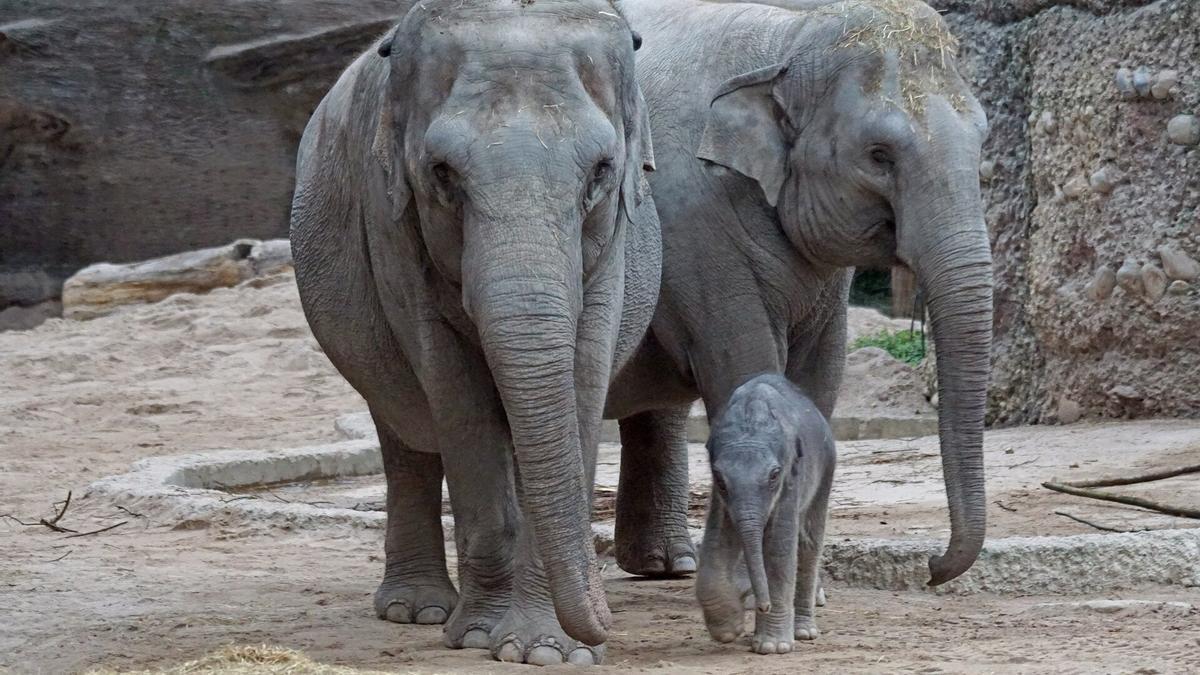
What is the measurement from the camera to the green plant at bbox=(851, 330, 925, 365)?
12797 millimetres

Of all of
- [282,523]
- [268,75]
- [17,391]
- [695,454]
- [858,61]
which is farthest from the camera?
[268,75]

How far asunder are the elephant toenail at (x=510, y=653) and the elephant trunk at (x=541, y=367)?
0.38 metres

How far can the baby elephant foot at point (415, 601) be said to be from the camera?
6.57m

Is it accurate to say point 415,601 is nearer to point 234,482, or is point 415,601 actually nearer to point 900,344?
point 234,482

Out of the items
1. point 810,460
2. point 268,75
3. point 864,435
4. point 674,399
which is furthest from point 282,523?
point 268,75

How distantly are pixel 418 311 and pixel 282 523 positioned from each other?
313 centimetres

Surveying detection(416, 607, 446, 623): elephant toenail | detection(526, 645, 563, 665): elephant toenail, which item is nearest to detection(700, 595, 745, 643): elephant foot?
detection(526, 645, 563, 665): elephant toenail

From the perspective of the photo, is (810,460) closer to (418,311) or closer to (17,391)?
(418,311)

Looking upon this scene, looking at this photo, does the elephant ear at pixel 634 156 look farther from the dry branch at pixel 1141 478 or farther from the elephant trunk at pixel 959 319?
the dry branch at pixel 1141 478

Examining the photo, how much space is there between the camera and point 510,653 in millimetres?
5465

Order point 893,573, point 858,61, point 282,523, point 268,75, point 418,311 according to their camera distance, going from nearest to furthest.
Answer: point 418,311
point 858,61
point 893,573
point 282,523
point 268,75

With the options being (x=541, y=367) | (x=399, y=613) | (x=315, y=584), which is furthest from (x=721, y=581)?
(x=315, y=584)

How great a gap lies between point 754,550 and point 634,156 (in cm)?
117

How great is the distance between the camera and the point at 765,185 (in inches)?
260
